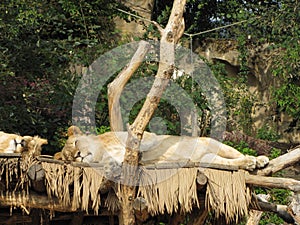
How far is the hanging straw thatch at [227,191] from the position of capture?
547 cm

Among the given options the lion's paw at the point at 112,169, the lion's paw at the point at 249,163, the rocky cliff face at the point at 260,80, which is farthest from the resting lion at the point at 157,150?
the rocky cliff face at the point at 260,80

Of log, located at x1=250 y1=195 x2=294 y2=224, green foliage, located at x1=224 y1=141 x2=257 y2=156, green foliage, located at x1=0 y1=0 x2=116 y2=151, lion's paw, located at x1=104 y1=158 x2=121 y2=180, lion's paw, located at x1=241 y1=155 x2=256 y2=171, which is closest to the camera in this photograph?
lion's paw, located at x1=104 y1=158 x2=121 y2=180

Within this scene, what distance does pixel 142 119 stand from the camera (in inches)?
215

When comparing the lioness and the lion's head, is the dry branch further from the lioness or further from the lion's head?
the lioness

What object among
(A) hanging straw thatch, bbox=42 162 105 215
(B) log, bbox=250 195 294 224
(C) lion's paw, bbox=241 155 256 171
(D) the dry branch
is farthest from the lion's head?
(B) log, bbox=250 195 294 224

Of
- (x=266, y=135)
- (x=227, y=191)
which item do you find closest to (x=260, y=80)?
(x=266, y=135)

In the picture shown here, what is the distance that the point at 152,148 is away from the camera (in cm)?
578

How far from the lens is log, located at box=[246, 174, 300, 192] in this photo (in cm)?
536

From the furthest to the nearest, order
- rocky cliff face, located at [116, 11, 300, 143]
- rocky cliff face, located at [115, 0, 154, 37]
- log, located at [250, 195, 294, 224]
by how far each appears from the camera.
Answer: rocky cliff face, located at [116, 11, 300, 143] < rocky cliff face, located at [115, 0, 154, 37] < log, located at [250, 195, 294, 224]

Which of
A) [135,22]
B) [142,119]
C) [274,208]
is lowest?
[274,208]

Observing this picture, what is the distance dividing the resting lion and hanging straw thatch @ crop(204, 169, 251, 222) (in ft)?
0.47

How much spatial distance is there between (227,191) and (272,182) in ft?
1.24

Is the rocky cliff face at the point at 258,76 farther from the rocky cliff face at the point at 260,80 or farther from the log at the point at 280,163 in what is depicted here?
the log at the point at 280,163

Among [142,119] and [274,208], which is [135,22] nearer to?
[274,208]
